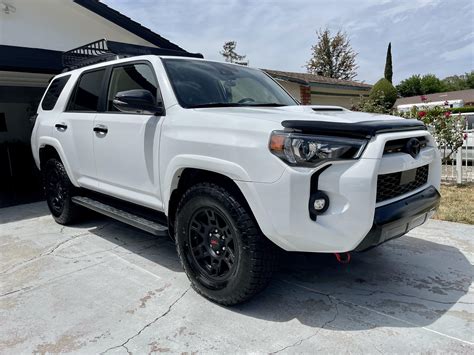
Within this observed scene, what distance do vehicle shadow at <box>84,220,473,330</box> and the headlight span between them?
3.66 ft

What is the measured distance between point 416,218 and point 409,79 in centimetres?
7787

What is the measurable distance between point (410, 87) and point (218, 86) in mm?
76291

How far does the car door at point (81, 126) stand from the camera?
4203 millimetres

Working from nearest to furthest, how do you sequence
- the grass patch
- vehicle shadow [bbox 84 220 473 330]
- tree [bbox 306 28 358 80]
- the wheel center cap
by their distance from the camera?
vehicle shadow [bbox 84 220 473 330]
the wheel center cap
the grass patch
tree [bbox 306 28 358 80]

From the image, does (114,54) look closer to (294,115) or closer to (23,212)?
(294,115)

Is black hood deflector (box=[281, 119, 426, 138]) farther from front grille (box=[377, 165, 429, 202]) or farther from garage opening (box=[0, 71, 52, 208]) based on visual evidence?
garage opening (box=[0, 71, 52, 208])

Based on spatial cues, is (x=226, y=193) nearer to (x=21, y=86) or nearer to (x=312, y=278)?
(x=312, y=278)

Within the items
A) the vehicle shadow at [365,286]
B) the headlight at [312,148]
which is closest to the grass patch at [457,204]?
the vehicle shadow at [365,286]

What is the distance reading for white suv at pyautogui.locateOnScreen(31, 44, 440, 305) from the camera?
2379 millimetres

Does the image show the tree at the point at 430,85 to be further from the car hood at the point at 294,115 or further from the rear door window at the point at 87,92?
the car hood at the point at 294,115

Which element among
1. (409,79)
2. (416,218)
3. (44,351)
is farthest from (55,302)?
(409,79)

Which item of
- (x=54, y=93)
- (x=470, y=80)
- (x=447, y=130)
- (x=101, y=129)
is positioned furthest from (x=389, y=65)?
(x=470, y=80)

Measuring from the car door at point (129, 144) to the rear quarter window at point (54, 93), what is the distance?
4.38ft

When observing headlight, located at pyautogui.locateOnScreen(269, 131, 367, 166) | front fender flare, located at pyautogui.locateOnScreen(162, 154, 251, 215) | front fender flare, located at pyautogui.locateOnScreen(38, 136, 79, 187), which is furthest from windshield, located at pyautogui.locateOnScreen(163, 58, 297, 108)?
front fender flare, located at pyautogui.locateOnScreen(38, 136, 79, 187)
